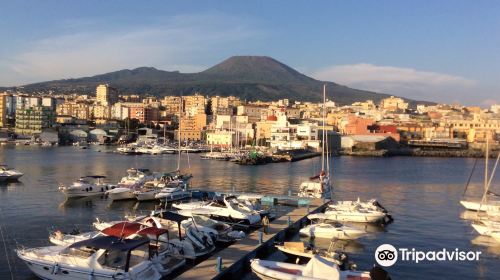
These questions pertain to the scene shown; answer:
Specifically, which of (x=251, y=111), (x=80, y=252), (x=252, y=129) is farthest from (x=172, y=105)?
(x=80, y=252)

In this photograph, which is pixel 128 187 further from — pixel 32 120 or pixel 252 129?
pixel 32 120

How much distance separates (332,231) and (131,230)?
234 inches

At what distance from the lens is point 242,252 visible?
41.1ft

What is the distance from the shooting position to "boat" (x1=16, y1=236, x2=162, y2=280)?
999 cm

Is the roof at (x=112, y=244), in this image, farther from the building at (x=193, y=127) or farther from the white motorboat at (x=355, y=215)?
the building at (x=193, y=127)

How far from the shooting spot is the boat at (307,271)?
1027 cm

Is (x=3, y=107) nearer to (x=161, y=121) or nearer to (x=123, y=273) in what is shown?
(x=161, y=121)

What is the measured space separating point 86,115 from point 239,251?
110151 mm

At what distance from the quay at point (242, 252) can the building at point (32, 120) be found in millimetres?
78224

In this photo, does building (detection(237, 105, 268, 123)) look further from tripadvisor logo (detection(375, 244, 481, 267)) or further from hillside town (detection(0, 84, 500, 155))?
tripadvisor logo (detection(375, 244, 481, 267))

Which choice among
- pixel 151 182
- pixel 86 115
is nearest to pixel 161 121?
pixel 86 115

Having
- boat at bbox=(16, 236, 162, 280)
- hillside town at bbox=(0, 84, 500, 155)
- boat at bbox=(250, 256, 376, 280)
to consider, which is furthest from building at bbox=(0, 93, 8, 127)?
boat at bbox=(250, 256, 376, 280)

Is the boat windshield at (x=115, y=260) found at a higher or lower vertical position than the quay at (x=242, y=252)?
higher

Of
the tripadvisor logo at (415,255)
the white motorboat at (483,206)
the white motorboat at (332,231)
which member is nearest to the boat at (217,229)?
the white motorboat at (332,231)
